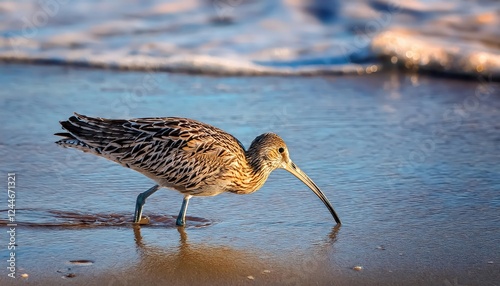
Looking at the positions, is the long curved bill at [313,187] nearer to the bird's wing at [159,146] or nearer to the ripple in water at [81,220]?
the bird's wing at [159,146]

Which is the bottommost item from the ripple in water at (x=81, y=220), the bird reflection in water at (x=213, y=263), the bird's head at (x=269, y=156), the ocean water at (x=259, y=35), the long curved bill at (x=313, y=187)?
the bird reflection in water at (x=213, y=263)

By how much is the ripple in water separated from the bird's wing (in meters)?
0.28

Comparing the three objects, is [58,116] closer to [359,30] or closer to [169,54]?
Result: [169,54]

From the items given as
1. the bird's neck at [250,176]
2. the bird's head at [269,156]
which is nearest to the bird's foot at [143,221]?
the bird's neck at [250,176]

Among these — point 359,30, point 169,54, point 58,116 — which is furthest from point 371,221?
point 359,30

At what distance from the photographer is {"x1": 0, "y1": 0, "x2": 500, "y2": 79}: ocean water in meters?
11.1

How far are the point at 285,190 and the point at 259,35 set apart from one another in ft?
19.3

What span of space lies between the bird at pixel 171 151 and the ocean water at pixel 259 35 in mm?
4511

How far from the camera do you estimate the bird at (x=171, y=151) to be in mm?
6320

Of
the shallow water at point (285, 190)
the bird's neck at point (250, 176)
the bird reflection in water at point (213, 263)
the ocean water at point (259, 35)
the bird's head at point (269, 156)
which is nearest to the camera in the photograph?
the bird reflection in water at point (213, 263)

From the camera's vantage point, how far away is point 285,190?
6906mm

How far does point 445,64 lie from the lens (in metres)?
11.0

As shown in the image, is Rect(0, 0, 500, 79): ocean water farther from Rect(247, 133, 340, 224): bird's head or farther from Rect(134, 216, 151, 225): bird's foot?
Rect(134, 216, 151, 225): bird's foot

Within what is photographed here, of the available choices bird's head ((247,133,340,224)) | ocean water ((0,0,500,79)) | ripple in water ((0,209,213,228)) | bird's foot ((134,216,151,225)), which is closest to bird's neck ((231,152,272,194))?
bird's head ((247,133,340,224))
